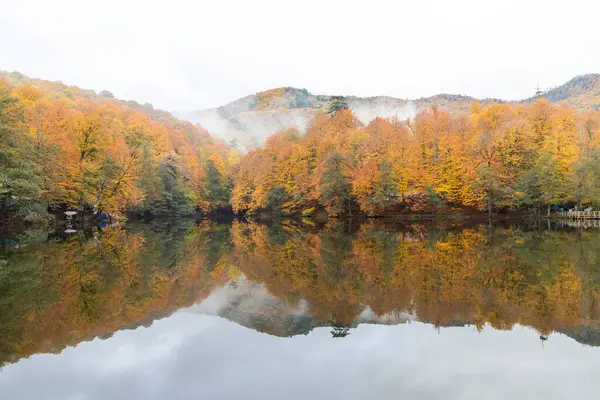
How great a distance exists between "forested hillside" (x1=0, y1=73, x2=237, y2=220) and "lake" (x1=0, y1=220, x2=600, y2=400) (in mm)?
18525

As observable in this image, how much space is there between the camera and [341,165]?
47.4 meters

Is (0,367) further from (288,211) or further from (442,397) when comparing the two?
(288,211)

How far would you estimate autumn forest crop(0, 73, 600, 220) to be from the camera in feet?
108

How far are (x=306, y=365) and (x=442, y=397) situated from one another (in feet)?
6.39

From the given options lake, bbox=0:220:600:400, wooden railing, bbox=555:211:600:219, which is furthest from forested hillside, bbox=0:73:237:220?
wooden railing, bbox=555:211:600:219

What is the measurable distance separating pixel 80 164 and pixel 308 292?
115 ft

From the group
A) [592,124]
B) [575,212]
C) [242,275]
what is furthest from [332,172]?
[242,275]

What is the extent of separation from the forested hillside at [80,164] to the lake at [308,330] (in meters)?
18.5

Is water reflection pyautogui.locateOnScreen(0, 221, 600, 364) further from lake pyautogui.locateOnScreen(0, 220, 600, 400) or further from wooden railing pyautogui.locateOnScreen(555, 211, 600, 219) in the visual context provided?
wooden railing pyautogui.locateOnScreen(555, 211, 600, 219)

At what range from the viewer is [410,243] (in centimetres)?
2039

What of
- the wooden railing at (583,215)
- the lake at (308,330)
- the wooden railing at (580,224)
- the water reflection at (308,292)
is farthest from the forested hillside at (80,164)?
the wooden railing at (583,215)

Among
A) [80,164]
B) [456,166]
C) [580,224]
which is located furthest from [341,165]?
[80,164]

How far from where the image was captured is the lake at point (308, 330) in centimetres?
527

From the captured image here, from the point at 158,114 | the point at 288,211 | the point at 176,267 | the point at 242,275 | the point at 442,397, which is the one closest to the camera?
the point at 442,397
